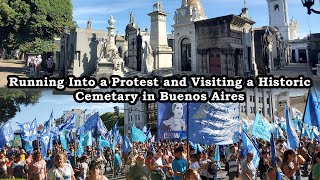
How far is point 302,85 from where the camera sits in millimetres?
14594

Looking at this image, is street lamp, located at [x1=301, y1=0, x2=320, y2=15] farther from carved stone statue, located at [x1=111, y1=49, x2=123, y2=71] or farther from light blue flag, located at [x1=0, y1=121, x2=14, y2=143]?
carved stone statue, located at [x1=111, y1=49, x2=123, y2=71]

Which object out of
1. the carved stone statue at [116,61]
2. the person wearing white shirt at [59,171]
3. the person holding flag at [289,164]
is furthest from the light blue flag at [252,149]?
the carved stone statue at [116,61]

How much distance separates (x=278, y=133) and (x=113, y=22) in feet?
60.3

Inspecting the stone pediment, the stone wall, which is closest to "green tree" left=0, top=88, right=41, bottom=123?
the stone wall

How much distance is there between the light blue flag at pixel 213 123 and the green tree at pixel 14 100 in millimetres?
23192

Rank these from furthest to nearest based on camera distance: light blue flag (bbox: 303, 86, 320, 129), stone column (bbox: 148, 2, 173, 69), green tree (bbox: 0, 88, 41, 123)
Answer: stone column (bbox: 148, 2, 173, 69)
green tree (bbox: 0, 88, 41, 123)
light blue flag (bbox: 303, 86, 320, 129)

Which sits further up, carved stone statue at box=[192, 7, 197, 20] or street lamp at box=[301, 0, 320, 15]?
carved stone statue at box=[192, 7, 197, 20]

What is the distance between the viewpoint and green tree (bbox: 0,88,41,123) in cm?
2889

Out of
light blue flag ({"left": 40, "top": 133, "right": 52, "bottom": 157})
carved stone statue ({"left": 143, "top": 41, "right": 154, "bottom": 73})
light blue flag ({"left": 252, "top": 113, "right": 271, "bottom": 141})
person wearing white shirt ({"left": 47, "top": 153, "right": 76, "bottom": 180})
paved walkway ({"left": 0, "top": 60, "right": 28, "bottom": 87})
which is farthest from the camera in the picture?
carved stone statue ({"left": 143, "top": 41, "right": 154, "bottom": 73})

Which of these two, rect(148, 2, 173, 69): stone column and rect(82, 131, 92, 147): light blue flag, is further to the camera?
rect(148, 2, 173, 69): stone column

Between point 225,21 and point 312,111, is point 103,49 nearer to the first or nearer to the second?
point 225,21

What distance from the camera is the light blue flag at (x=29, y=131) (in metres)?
18.9

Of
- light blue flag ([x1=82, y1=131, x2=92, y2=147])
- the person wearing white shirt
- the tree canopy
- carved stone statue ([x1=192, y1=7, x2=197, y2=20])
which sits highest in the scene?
carved stone statue ([x1=192, y1=7, x2=197, y2=20])

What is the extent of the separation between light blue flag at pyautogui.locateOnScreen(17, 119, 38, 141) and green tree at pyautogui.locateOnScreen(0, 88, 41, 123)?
10198mm
